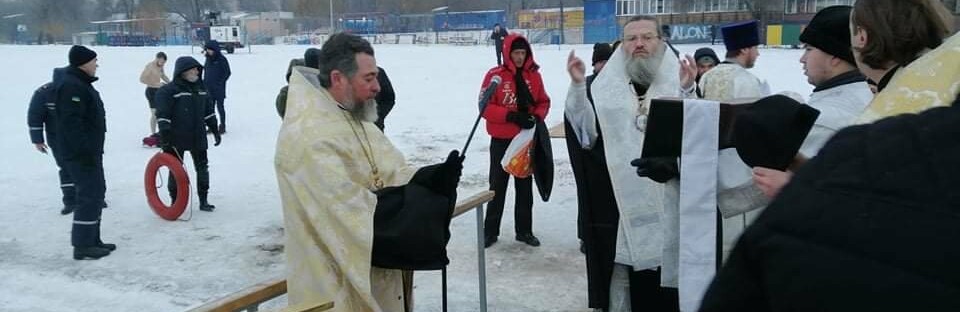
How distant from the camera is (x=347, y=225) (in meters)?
2.58

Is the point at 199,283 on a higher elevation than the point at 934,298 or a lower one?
lower

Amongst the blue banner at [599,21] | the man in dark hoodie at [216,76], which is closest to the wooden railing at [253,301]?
the man in dark hoodie at [216,76]

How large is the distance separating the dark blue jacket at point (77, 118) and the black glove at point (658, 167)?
480 centimetres

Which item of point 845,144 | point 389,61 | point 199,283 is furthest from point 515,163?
point 389,61

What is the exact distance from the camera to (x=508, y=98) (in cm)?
605

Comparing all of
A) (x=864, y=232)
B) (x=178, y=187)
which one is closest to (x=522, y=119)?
(x=178, y=187)

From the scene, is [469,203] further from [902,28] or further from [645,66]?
[902,28]

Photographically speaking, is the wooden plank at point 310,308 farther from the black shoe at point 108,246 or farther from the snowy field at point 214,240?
the black shoe at point 108,246

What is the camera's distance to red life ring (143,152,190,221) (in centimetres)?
696

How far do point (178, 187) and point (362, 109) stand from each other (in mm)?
4630

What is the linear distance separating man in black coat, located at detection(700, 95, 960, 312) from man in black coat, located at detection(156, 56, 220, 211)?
23.9ft

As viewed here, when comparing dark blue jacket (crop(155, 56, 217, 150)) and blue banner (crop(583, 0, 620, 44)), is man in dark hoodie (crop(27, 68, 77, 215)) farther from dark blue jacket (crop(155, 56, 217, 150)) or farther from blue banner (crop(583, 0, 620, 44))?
blue banner (crop(583, 0, 620, 44))

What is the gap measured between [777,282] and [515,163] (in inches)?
184

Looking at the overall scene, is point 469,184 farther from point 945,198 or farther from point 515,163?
point 945,198
